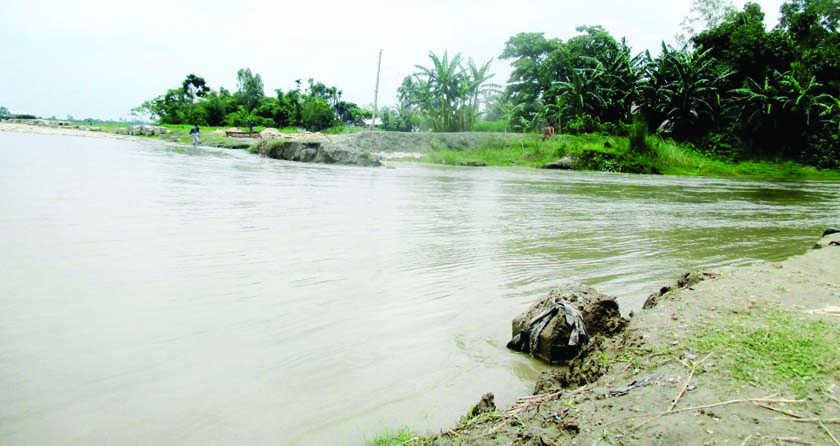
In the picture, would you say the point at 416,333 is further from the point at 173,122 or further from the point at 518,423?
the point at 173,122

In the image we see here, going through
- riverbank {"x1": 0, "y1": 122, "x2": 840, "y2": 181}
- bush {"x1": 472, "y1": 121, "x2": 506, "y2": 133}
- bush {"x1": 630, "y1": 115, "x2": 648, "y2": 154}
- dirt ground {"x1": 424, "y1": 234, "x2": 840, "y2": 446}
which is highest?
bush {"x1": 472, "y1": 121, "x2": 506, "y2": 133}

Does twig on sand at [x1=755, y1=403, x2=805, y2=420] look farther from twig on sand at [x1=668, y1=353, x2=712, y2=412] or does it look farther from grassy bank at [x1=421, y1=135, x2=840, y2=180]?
grassy bank at [x1=421, y1=135, x2=840, y2=180]

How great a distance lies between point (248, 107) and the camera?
183 ft

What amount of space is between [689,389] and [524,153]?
27002 millimetres

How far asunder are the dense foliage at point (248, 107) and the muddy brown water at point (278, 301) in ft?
135

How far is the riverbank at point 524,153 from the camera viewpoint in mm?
23297

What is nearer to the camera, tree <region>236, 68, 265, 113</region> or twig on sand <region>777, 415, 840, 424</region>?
twig on sand <region>777, 415, 840, 424</region>

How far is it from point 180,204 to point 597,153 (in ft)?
70.8

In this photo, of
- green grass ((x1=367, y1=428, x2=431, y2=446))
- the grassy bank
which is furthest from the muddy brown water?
the grassy bank

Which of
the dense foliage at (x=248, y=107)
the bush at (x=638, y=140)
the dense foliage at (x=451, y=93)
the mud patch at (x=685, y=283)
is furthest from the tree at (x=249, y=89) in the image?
the mud patch at (x=685, y=283)

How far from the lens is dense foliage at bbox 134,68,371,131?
4936 cm

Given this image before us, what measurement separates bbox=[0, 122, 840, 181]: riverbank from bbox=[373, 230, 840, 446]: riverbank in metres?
19.4

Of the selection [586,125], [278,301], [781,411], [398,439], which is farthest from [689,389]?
[586,125]

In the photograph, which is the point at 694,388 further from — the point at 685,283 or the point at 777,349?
the point at 685,283
